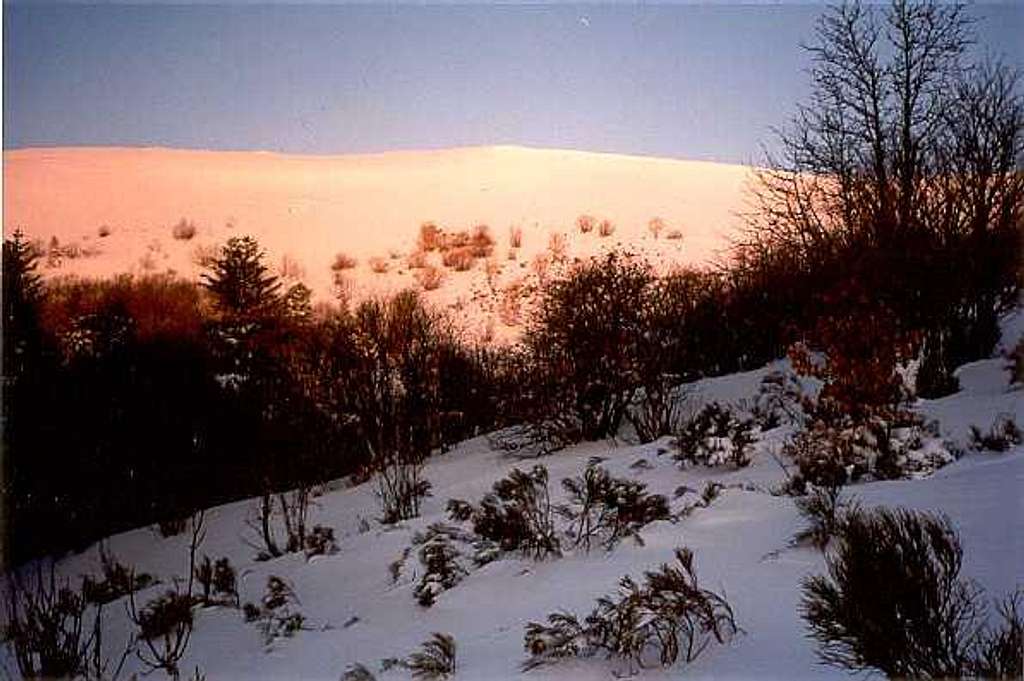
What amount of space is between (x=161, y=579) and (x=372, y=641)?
77.4 inches

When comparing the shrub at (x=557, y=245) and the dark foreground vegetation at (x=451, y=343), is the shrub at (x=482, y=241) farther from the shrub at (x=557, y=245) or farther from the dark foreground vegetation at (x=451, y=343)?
the dark foreground vegetation at (x=451, y=343)

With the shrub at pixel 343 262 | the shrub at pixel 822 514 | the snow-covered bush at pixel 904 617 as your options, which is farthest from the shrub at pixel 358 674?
the shrub at pixel 343 262

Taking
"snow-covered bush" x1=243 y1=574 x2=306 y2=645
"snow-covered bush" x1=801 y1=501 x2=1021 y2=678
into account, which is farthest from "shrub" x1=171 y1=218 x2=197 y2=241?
"snow-covered bush" x1=801 y1=501 x2=1021 y2=678

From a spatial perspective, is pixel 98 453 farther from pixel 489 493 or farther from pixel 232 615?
pixel 489 493

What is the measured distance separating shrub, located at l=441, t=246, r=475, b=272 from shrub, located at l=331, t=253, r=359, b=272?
72 cm

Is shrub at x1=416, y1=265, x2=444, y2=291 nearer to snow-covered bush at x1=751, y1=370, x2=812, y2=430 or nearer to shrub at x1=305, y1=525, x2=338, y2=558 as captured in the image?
shrub at x1=305, y1=525, x2=338, y2=558

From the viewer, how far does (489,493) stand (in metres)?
6.16

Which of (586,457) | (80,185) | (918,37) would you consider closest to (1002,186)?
(918,37)

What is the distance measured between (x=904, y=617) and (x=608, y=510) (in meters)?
2.15

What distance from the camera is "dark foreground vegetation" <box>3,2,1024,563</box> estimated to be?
7.06 m

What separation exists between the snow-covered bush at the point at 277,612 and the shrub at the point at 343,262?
8.88ft

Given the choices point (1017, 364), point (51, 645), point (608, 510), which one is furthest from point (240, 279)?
point (1017, 364)

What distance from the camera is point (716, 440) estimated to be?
6.68m

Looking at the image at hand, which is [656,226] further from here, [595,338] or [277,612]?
[277,612]
